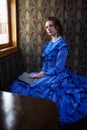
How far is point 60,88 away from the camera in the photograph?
6.65 ft

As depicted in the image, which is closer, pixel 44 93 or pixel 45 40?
pixel 44 93

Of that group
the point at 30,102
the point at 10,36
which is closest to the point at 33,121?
the point at 30,102

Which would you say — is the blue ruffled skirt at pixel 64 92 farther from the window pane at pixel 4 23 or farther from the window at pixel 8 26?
the window pane at pixel 4 23

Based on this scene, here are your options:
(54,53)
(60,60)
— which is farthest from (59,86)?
(54,53)

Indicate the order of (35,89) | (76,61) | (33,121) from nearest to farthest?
(33,121)
(35,89)
(76,61)

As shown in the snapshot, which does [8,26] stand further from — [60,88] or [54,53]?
[60,88]

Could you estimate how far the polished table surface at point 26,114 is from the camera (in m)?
0.87

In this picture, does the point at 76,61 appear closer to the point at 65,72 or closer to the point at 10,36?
the point at 65,72

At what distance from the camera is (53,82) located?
2070 mm

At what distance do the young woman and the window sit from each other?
0.59m

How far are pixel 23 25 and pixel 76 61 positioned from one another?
91cm

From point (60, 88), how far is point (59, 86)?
3cm

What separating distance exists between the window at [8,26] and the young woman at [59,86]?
59cm

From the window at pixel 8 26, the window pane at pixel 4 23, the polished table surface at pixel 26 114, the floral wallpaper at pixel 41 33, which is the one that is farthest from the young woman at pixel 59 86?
the polished table surface at pixel 26 114
